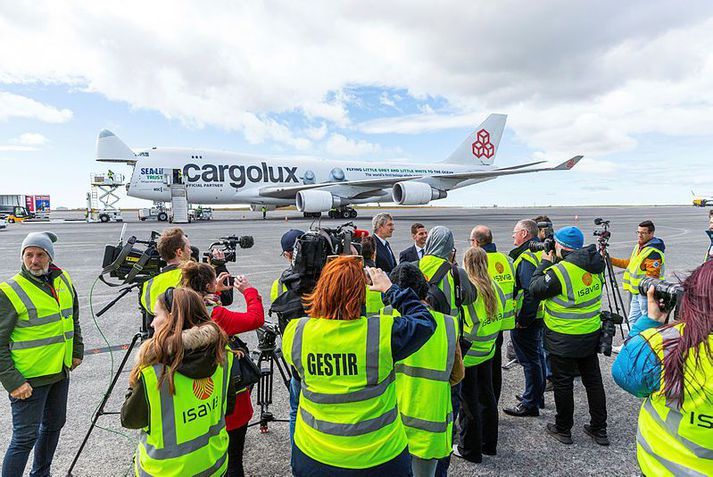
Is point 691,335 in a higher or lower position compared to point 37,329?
higher

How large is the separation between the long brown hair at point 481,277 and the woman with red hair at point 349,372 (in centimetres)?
142

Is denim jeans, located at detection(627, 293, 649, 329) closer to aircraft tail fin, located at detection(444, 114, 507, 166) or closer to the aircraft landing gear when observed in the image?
the aircraft landing gear

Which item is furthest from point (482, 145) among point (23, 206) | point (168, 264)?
point (23, 206)

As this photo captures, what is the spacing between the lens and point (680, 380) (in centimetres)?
153

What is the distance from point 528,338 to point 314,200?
69.1 ft

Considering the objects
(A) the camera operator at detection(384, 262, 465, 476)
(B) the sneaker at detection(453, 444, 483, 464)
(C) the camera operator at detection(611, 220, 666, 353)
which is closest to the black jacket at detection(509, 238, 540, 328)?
(B) the sneaker at detection(453, 444, 483, 464)

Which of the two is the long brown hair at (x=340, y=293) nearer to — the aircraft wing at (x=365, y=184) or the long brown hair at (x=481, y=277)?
the long brown hair at (x=481, y=277)

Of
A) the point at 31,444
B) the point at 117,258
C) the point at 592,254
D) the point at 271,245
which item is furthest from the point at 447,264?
the point at 271,245

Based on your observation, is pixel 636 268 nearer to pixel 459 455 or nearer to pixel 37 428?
pixel 459 455

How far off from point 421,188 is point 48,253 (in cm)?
2355

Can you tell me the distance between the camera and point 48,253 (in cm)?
284

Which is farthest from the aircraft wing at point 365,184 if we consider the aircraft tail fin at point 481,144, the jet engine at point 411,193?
the aircraft tail fin at point 481,144

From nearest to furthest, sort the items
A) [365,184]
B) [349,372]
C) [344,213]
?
[349,372] → [365,184] → [344,213]

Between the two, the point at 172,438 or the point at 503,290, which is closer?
the point at 172,438
